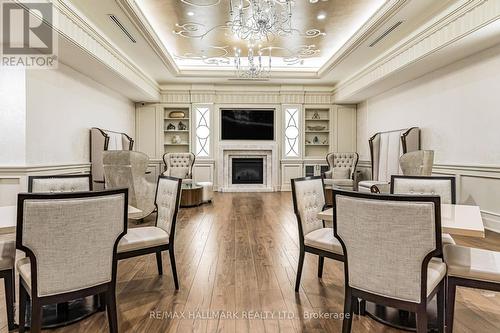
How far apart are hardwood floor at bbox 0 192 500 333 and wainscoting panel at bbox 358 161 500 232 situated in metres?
0.35

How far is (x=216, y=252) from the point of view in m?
3.35

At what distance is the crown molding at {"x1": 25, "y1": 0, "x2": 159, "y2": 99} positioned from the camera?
3.63 meters

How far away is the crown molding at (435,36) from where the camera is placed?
3429mm

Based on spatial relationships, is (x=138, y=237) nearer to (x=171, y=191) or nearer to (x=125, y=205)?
(x=171, y=191)

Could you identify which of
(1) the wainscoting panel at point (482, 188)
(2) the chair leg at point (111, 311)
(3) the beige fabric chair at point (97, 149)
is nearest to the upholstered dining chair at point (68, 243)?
(2) the chair leg at point (111, 311)

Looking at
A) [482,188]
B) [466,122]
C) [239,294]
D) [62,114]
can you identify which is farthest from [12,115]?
[482,188]

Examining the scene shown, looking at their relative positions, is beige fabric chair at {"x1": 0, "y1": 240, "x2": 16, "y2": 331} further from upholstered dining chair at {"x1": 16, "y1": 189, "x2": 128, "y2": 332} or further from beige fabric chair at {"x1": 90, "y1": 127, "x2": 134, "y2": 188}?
beige fabric chair at {"x1": 90, "y1": 127, "x2": 134, "y2": 188}

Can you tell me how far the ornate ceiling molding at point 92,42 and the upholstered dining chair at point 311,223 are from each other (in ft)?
10.9

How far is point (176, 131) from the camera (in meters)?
8.61

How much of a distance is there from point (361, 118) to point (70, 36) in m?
6.95

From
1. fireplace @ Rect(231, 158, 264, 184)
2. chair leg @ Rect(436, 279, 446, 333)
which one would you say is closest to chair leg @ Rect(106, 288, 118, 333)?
chair leg @ Rect(436, 279, 446, 333)

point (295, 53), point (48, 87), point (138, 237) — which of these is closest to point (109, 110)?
point (48, 87)

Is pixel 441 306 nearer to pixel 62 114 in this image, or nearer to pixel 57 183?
pixel 57 183

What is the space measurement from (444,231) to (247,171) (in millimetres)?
7160
